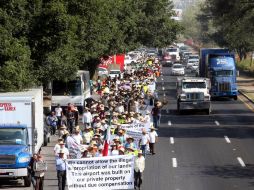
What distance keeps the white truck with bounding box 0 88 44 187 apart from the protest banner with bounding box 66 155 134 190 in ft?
11.8

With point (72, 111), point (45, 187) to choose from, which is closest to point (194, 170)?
point (45, 187)

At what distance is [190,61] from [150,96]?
6621 cm

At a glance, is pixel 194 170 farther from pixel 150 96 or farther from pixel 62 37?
pixel 150 96

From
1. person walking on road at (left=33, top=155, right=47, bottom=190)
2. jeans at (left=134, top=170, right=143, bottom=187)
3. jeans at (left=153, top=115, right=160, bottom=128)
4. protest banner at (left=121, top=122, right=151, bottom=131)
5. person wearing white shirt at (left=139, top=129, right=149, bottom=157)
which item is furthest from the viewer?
jeans at (left=153, top=115, right=160, bottom=128)

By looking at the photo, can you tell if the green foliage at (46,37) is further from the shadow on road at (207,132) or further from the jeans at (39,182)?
the jeans at (39,182)

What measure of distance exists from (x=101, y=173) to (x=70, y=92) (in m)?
30.7

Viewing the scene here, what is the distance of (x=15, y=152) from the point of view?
94.8 feet

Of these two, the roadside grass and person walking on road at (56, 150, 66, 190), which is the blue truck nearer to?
the roadside grass

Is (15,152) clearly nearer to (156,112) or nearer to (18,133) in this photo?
Answer: (18,133)

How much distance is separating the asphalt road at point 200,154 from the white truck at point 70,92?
17.7 feet

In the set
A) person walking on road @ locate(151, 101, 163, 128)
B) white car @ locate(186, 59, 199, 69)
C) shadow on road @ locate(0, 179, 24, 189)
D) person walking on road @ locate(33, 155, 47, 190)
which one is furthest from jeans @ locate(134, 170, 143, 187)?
white car @ locate(186, 59, 199, 69)

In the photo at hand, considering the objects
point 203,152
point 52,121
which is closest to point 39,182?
point 203,152

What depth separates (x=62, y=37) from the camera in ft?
138

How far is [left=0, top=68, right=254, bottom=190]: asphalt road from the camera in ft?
100
